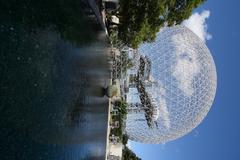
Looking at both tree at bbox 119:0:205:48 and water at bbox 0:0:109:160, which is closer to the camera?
water at bbox 0:0:109:160

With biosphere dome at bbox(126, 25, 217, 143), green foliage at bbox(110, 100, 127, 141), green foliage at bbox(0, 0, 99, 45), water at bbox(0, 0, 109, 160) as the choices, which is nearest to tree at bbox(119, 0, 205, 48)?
green foliage at bbox(0, 0, 99, 45)

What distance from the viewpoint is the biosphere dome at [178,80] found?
33.5 m

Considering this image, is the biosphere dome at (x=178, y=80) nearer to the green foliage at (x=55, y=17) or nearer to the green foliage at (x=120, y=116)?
the green foliage at (x=120, y=116)

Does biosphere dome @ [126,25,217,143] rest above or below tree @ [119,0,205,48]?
below

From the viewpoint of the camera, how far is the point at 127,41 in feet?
97.2

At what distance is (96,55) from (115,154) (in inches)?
457

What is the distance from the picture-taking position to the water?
37.5ft

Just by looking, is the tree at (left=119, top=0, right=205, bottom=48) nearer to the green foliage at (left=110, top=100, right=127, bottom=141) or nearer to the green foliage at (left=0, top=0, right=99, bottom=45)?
the green foliage at (left=0, top=0, right=99, bottom=45)

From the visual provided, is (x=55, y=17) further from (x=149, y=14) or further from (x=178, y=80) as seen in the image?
(x=178, y=80)

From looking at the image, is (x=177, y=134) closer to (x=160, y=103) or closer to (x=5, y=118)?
(x=160, y=103)

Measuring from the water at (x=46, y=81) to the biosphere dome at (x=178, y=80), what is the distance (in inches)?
393

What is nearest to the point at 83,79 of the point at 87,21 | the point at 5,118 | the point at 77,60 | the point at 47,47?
the point at 77,60

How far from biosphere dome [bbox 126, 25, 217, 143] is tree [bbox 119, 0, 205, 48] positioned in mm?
5327

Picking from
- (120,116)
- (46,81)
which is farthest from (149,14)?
(46,81)
